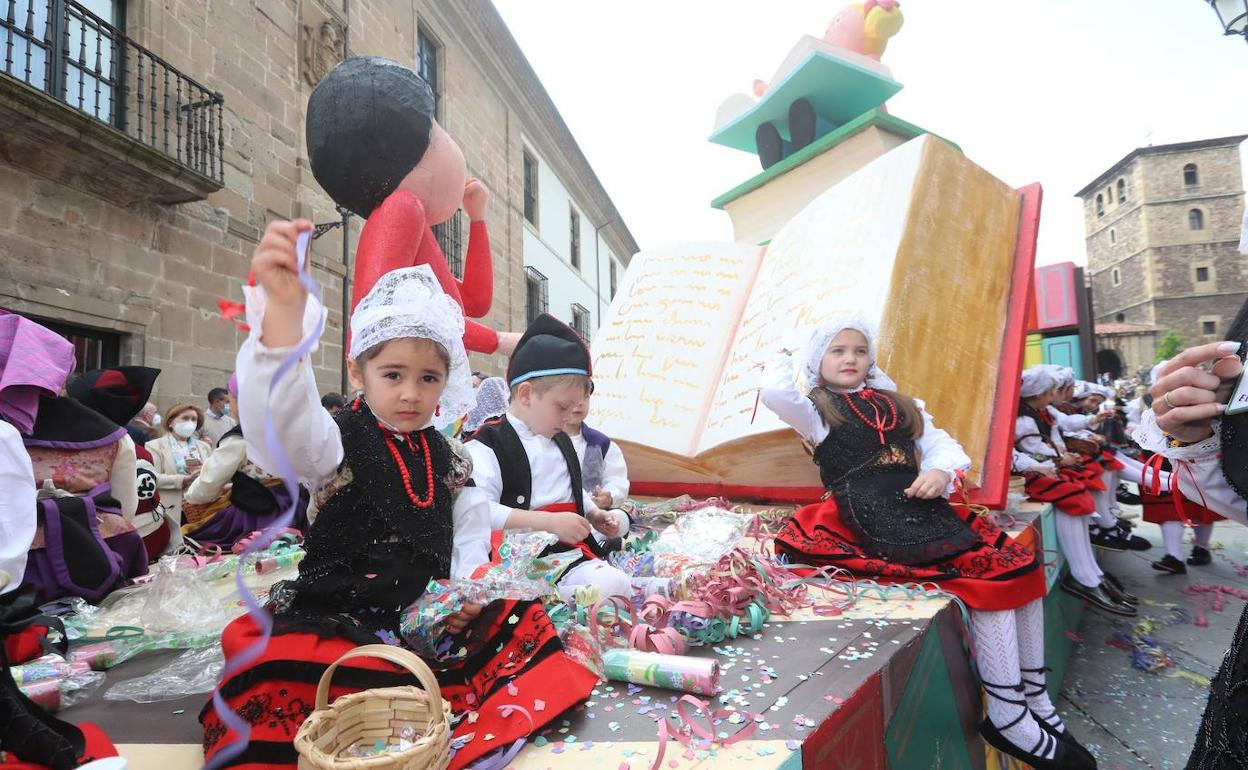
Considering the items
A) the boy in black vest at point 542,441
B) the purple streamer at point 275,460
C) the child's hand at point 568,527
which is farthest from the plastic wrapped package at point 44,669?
the child's hand at point 568,527

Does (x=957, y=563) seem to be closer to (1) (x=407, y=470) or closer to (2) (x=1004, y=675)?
(2) (x=1004, y=675)

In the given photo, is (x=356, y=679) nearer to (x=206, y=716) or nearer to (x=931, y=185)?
(x=206, y=716)

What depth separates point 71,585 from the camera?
6.85ft

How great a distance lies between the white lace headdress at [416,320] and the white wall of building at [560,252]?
12.2m

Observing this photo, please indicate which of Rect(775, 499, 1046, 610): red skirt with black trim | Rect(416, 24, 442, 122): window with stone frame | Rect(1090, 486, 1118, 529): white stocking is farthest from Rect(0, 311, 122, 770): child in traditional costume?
Rect(416, 24, 442, 122): window with stone frame

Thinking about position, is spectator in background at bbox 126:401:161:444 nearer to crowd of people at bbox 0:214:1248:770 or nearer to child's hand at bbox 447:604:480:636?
crowd of people at bbox 0:214:1248:770

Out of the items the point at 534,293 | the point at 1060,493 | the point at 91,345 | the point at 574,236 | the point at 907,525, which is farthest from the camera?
the point at 574,236

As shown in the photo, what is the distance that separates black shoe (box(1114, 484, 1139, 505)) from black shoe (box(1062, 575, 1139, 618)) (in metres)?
2.47

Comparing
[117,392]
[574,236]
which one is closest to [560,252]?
[574,236]

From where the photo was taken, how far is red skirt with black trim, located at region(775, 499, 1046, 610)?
183cm

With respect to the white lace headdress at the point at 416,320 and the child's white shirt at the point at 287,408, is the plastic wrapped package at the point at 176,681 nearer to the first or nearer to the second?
the child's white shirt at the point at 287,408

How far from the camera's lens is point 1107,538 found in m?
4.76

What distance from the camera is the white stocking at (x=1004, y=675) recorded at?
71.6 inches

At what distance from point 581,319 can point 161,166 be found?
513 inches
